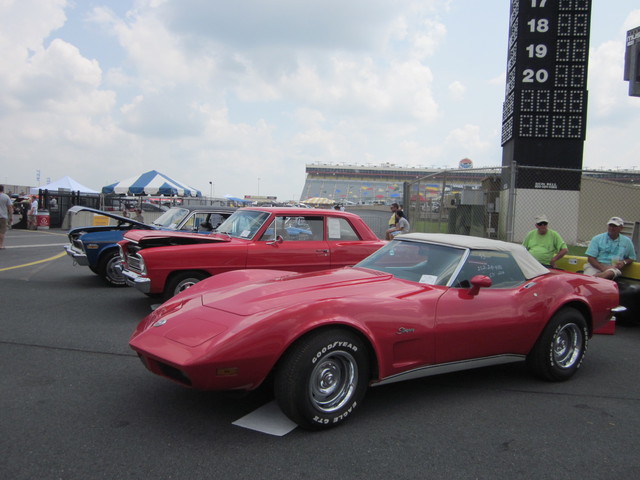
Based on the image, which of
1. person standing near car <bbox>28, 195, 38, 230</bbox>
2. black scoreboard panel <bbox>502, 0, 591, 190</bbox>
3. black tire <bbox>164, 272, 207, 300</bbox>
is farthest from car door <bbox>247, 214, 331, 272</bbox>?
person standing near car <bbox>28, 195, 38, 230</bbox>

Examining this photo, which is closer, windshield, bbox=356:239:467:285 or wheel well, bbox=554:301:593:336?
windshield, bbox=356:239:467:285

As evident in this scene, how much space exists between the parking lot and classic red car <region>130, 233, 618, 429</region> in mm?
272

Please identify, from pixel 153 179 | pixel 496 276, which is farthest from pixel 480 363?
pixel 153 179

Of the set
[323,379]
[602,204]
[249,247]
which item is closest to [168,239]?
[249,247]

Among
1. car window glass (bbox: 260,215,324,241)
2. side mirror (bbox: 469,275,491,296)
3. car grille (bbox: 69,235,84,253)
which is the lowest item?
car grille (bbox: 69,235,84,253)

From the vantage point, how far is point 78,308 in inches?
269

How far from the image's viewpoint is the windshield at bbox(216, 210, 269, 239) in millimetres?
7129

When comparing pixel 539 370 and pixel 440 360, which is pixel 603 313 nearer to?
pixel 539 370

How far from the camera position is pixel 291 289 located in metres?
3.71

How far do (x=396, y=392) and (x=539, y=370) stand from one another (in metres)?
1.30

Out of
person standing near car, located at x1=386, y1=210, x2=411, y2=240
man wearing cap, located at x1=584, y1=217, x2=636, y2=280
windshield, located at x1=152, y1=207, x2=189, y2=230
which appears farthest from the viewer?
person standing near car, located at x1=386, y1=210, x2=411, y2=240

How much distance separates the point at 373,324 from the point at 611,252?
4848 mm

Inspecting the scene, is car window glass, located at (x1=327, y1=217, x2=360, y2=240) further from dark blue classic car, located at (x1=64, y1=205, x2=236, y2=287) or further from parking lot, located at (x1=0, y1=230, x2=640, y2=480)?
parking lot, located at (x1=0, y1=230, x2=640, y2=480)

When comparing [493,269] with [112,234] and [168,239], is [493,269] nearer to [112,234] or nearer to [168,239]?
[168,239]
